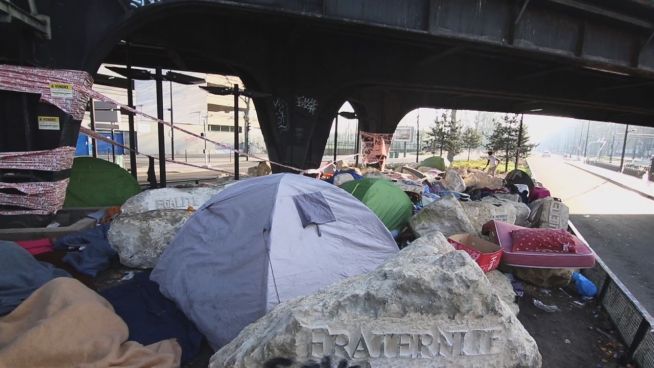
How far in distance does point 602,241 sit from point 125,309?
10431 mm

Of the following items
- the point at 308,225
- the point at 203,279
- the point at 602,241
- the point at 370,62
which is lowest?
the point at 602,241

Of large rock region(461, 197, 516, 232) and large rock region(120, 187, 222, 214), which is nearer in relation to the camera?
large rock region(120, 187, 222, 214)

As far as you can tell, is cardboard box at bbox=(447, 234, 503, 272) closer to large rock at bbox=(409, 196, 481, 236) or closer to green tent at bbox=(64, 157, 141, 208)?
large rock at bbox=(409, 196, 481, 236)

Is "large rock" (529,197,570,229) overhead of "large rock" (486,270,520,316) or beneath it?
overhead

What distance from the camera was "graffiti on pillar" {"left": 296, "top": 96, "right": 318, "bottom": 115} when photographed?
10016 mm

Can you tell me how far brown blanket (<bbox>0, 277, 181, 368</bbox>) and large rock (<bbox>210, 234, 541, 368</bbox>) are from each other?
42.7 inches

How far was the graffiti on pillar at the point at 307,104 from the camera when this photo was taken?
10016 millimetres

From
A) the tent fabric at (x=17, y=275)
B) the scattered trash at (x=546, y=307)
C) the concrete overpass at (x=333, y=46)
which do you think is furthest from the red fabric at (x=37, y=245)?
the scattered trash at (x=546, y=307)

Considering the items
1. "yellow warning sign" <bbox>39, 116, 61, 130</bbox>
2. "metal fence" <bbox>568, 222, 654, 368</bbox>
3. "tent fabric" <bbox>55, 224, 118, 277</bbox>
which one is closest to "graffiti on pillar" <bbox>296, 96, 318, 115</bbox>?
"yellow warning sign" <bbox>39, 116, 61, 130</bbox>

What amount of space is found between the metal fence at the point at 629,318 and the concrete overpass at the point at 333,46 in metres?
5.66

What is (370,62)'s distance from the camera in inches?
417

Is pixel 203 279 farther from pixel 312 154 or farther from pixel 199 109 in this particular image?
pixel 199 109

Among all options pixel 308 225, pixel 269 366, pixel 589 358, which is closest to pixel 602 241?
pixel 589 358

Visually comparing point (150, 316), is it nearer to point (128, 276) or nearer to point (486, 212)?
point (128, 276)
